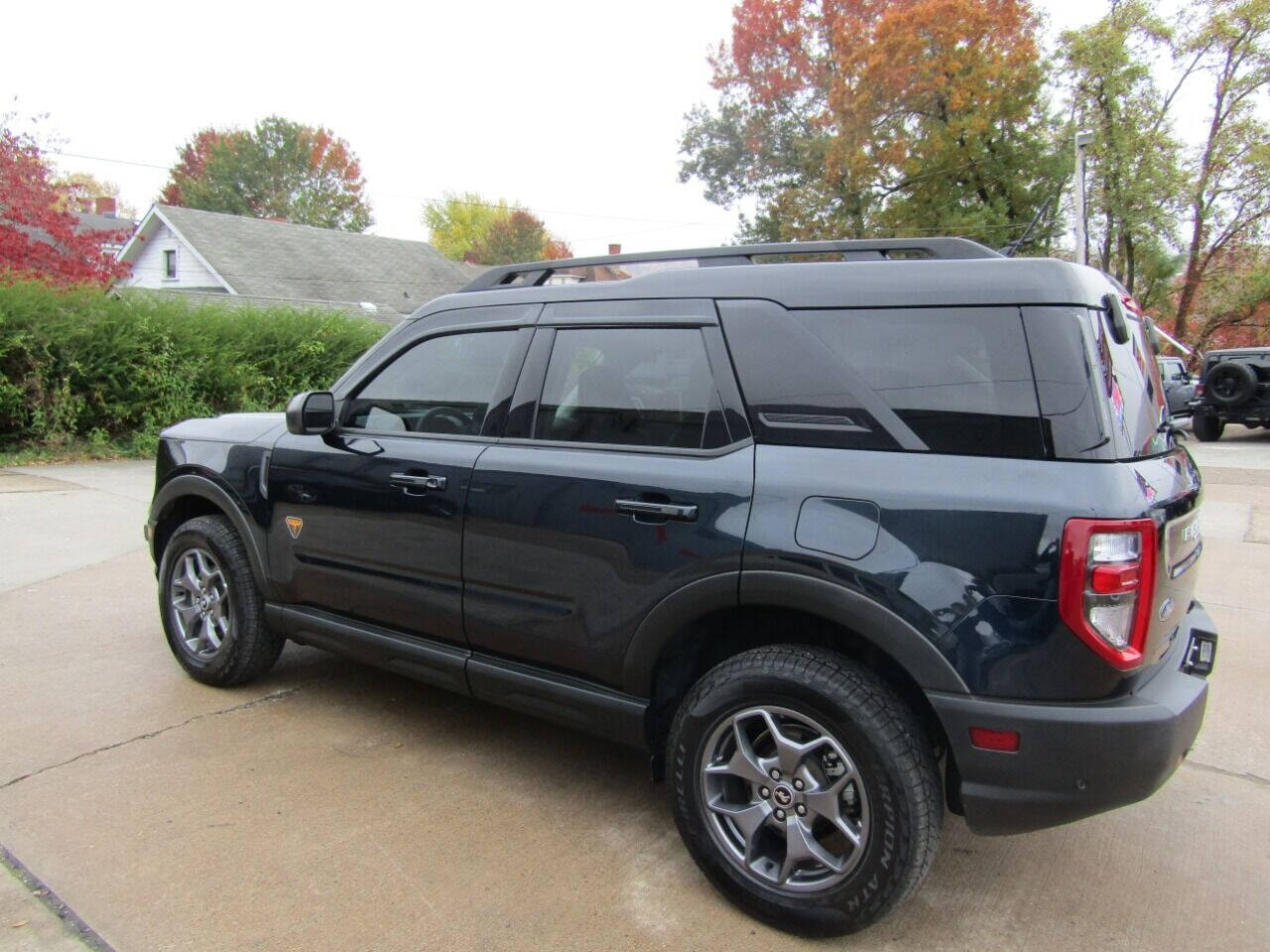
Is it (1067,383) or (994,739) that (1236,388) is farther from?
(994,739)

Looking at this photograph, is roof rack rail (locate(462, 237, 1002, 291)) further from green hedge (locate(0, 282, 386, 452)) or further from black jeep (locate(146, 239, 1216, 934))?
green hedge (locate(0, 282, 386, 452))

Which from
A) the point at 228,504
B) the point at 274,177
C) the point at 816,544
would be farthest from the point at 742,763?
the point at 274,177

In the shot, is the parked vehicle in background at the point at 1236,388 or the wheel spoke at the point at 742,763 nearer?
the wheel spoke at the point at 742,763

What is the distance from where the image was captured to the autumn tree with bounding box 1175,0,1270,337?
27062 mm

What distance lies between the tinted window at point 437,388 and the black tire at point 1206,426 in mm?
18542

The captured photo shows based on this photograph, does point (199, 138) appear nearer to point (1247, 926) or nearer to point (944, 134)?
point (944, 134)

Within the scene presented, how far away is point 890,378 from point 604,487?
3.08 ft

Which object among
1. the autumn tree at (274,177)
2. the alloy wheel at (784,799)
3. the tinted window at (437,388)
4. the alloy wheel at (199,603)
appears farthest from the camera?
the autumn tree at (274,177)

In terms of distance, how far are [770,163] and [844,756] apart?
39185 millimetres

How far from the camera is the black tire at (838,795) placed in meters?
2.41

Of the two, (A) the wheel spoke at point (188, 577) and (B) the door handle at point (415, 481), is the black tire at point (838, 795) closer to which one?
(B) the door handle at point (415, 481)

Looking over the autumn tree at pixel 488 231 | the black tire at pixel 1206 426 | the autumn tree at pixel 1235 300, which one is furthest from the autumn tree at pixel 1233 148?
the autumn tree at pixel 488 231

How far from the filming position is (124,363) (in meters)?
13.1

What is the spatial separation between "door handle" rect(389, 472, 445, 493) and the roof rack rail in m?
0.81
